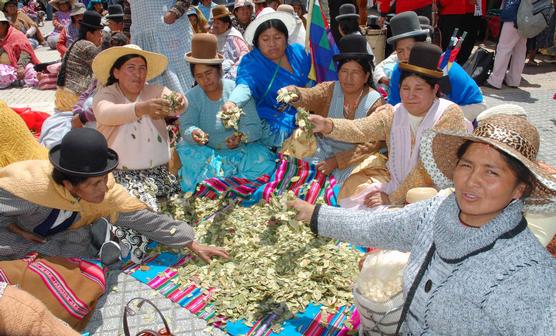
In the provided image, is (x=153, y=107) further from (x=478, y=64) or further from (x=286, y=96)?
(x=478, y=64)

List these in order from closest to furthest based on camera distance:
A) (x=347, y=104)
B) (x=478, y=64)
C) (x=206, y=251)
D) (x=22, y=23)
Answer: (x=206, y=251)
(x=347, y=104)
(x=478, y=64)
(x=22, y=23)

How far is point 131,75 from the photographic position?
14.4 feet

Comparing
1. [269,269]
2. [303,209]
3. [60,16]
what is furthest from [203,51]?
[60,16]

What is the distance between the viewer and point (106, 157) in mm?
3035

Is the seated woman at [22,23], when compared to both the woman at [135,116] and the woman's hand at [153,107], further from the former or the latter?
the woman's hand at [153,107]

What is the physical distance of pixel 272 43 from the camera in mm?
4949

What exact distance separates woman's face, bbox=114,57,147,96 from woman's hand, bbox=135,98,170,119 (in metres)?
0.37

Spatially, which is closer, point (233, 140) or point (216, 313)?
point (216, 313)

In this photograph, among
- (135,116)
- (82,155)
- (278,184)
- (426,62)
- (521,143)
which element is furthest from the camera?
(278,184)

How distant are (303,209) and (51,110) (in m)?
6.81

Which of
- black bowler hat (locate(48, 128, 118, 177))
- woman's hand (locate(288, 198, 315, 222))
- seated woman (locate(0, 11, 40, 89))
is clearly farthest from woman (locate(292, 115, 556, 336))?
seated woman (locate(0, 11, 40, 89))

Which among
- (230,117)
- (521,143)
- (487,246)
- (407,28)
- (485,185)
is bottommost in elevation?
(230,117)

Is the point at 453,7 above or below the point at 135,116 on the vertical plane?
above

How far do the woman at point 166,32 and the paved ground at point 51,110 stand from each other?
9.19 ft
